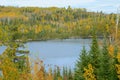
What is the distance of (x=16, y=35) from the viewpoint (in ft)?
103

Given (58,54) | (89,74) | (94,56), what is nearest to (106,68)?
(89,74)

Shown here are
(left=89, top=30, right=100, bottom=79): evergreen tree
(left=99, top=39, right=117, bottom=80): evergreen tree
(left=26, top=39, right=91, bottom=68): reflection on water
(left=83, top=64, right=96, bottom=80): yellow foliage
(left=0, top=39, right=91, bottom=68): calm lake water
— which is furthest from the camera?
(left=26, top=39, right=91, bottom=68): reflection on water

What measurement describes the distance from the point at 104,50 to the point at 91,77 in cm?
261

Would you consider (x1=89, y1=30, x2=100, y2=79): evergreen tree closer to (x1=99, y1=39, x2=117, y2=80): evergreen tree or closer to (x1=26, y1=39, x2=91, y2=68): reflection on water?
(x1=99, y1=39, x2=117, y2=80): evergreen tree

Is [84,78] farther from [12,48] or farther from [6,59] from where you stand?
[6,59]

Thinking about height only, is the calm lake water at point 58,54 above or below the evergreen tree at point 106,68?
below

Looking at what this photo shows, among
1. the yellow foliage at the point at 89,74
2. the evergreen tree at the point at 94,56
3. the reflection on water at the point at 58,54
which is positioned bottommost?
the reflection on water at the point at 58,54

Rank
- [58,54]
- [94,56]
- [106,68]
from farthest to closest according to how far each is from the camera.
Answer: [58,54], [94,56], [106,68]

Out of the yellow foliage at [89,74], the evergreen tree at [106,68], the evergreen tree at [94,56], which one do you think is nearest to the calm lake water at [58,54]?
the evergreen tree at [94,56]

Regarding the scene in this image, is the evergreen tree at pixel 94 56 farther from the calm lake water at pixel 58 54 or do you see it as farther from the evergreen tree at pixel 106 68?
the calm lake water at pixel 58 54

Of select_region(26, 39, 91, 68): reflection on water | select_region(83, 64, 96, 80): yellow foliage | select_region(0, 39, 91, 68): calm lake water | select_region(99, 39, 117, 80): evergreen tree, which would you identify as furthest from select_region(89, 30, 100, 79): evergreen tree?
select_region(26, 39, 91, 68): reflection on water

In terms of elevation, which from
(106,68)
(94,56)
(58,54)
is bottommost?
(58,54)

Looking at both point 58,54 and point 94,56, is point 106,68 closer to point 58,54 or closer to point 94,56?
point 94,56

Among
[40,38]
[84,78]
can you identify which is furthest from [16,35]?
[40,38]
